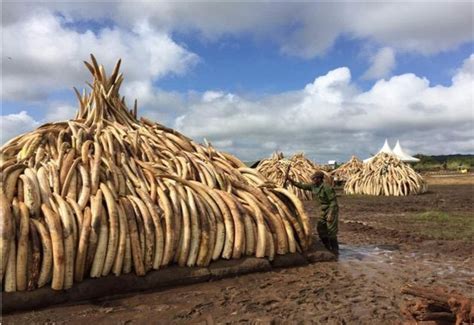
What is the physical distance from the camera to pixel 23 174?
5.11 m

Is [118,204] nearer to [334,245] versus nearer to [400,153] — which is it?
[334,245]

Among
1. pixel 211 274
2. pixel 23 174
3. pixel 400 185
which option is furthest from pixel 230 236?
pixel 400 185

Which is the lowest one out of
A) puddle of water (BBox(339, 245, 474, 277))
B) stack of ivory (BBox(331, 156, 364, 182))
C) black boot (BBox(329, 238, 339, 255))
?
puddle of water (BBox(339, 245, 474, 277))

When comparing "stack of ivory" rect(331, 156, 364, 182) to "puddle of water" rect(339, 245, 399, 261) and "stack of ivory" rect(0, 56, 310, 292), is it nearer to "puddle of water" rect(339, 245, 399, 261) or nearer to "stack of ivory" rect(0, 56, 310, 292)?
"puddle of water" rect(339, 245, 399, 261)

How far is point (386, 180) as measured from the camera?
75.5 feet

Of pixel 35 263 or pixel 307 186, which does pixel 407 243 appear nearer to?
pixel 307 186

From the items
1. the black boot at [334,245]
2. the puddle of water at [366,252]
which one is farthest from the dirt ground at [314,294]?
the black boot at [334,245]

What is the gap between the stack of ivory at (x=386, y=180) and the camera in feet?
74.1

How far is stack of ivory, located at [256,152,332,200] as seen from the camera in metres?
20.6

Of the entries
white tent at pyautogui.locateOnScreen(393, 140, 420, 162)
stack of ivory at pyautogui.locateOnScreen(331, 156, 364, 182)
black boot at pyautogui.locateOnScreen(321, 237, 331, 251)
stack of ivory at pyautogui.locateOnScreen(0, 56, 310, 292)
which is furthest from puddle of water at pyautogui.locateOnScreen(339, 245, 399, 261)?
white tent at pyautogui.locateOnScreen(393, 140, 420, 162)

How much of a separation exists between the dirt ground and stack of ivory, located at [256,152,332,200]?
1193cm

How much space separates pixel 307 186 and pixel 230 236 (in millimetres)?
2664

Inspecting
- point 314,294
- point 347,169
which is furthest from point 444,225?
point 347,169

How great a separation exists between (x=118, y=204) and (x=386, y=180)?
19.9 metres
